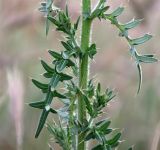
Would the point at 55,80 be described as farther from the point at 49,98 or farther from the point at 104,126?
the point at 104,126

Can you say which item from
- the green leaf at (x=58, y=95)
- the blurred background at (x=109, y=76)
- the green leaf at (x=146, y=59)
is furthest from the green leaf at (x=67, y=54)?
the blurred background at (x=109, y=76)

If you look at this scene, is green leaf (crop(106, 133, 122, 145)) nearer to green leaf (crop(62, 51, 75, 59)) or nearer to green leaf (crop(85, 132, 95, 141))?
green leaf (crop(85, 132, 95, 141))

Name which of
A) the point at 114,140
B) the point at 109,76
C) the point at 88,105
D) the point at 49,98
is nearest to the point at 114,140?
the point at 114,140

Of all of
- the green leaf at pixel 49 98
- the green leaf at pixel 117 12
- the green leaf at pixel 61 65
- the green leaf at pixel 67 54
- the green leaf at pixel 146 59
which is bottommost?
the green leaf at pixel 49 98

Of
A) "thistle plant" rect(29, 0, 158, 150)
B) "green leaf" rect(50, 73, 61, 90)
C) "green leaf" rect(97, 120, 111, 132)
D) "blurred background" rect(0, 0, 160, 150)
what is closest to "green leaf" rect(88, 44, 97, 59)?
"thistle plant" rect(29, 0, 158, 150)

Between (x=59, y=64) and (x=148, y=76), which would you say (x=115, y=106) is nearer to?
(x=148, y=76)

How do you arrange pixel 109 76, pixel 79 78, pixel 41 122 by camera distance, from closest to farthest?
pixel 41 122, pixel 79 78, pixel 109 76

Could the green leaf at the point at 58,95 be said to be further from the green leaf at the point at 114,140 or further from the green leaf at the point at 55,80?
the green leaf at the point at 114,140
